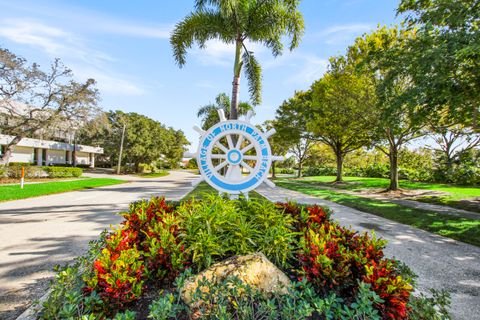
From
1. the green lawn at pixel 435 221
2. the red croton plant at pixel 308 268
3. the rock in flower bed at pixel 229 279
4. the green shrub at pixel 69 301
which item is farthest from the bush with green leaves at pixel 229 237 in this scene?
the green lawn at pixel 435 221

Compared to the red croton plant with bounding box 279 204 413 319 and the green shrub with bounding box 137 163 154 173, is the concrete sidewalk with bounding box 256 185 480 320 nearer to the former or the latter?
the red croton plant with bounding box 279 204 413 319

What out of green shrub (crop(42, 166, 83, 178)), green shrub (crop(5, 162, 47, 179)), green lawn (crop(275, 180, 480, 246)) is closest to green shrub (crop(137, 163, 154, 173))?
green shrub (crop(42, 166, 83, 178))

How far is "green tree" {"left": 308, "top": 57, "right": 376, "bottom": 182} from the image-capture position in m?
15.5

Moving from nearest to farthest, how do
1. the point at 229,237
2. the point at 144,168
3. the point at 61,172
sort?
the point at 229,237 → the point at 61,172 → the point at 144,168

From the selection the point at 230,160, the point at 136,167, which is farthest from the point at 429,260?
the point at 136,167

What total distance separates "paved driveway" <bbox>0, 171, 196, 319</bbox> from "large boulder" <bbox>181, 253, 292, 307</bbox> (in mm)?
2027

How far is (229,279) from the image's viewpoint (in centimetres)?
244

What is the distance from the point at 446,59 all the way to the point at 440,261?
5660mm

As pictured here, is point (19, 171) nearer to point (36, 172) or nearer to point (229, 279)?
point (36, 172)

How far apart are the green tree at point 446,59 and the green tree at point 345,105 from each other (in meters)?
4.44

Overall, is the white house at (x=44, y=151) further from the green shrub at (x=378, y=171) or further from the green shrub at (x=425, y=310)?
the green shrub at (x=378, y=171)

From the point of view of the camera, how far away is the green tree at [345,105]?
15.5 m

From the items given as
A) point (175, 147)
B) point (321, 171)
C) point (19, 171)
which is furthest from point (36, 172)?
point (175, 147)

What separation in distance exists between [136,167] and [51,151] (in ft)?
45.6
